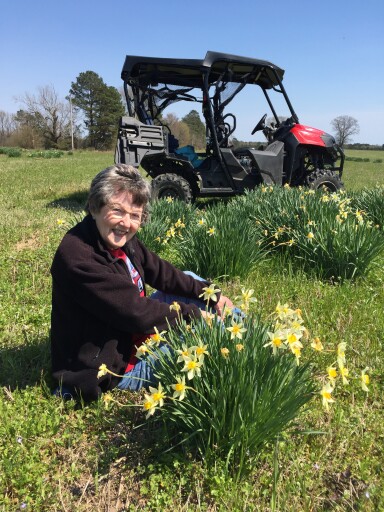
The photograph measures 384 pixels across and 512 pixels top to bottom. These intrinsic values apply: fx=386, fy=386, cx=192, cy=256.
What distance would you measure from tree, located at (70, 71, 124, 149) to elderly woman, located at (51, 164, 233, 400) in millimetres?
51633

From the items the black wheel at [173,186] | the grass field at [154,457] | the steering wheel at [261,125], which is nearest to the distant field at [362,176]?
the steering wheel at [261,125]

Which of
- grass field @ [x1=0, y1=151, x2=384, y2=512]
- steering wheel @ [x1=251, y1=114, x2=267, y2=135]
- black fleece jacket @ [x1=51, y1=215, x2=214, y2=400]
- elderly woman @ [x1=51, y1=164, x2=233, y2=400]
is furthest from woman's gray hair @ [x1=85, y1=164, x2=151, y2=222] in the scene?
steering wheel @ [x1=251, y1=114, x2=267, y2=135]

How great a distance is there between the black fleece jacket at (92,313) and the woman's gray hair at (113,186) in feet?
0.39

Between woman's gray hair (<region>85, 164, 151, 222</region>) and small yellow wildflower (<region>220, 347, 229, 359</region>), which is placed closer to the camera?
small yellow wildflower (<region>220, 347, 229, 359</region>)

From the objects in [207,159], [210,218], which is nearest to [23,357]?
[210,218]

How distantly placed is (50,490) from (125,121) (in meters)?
5.59

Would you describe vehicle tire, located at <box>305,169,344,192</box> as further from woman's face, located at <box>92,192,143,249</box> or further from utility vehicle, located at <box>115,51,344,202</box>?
woman's face, located at <box>92,192,143,249</box>

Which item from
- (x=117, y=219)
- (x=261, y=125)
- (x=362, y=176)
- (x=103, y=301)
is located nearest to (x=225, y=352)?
(x=103, y=301)

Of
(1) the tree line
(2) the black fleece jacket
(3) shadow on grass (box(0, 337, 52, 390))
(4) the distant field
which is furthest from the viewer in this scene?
(1) the tree line

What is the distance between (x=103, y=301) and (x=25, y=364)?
108 cm

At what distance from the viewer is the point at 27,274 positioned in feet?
13.0

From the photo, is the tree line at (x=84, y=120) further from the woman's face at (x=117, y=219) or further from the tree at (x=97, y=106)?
the woman's face at (x=117, y=219)

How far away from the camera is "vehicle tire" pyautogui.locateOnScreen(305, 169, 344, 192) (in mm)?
6785

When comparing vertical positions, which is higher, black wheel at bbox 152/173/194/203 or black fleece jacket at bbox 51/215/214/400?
black wheel at bbox 152/173/194/203
